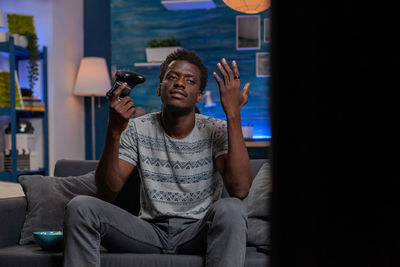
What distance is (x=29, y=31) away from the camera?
14.5 feet

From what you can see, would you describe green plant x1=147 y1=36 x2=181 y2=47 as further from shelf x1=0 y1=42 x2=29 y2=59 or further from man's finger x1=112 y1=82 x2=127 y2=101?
man's finger x1=112 y1=82 x2=127 y2=101

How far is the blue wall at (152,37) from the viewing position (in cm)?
492

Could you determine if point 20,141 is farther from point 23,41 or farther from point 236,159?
point 236,159

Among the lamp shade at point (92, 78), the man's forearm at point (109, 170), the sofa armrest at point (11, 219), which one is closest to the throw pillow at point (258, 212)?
the man's forearm at point (109, 170)

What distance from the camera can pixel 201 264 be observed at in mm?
1708

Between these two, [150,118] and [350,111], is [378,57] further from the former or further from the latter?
[150,118]

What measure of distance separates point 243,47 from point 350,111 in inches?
188

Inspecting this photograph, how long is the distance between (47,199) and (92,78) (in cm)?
301

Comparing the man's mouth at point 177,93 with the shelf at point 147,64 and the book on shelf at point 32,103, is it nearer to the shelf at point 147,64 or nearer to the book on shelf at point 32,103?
the book on shelf at point 32,103

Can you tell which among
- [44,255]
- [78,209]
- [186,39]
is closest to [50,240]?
[44,255]

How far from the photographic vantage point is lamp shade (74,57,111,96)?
493 centimetres

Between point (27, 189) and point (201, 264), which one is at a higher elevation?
point (27, 189)

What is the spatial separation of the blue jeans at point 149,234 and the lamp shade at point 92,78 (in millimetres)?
3312

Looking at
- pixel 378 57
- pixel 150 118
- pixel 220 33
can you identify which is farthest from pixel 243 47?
pixel 378 57
